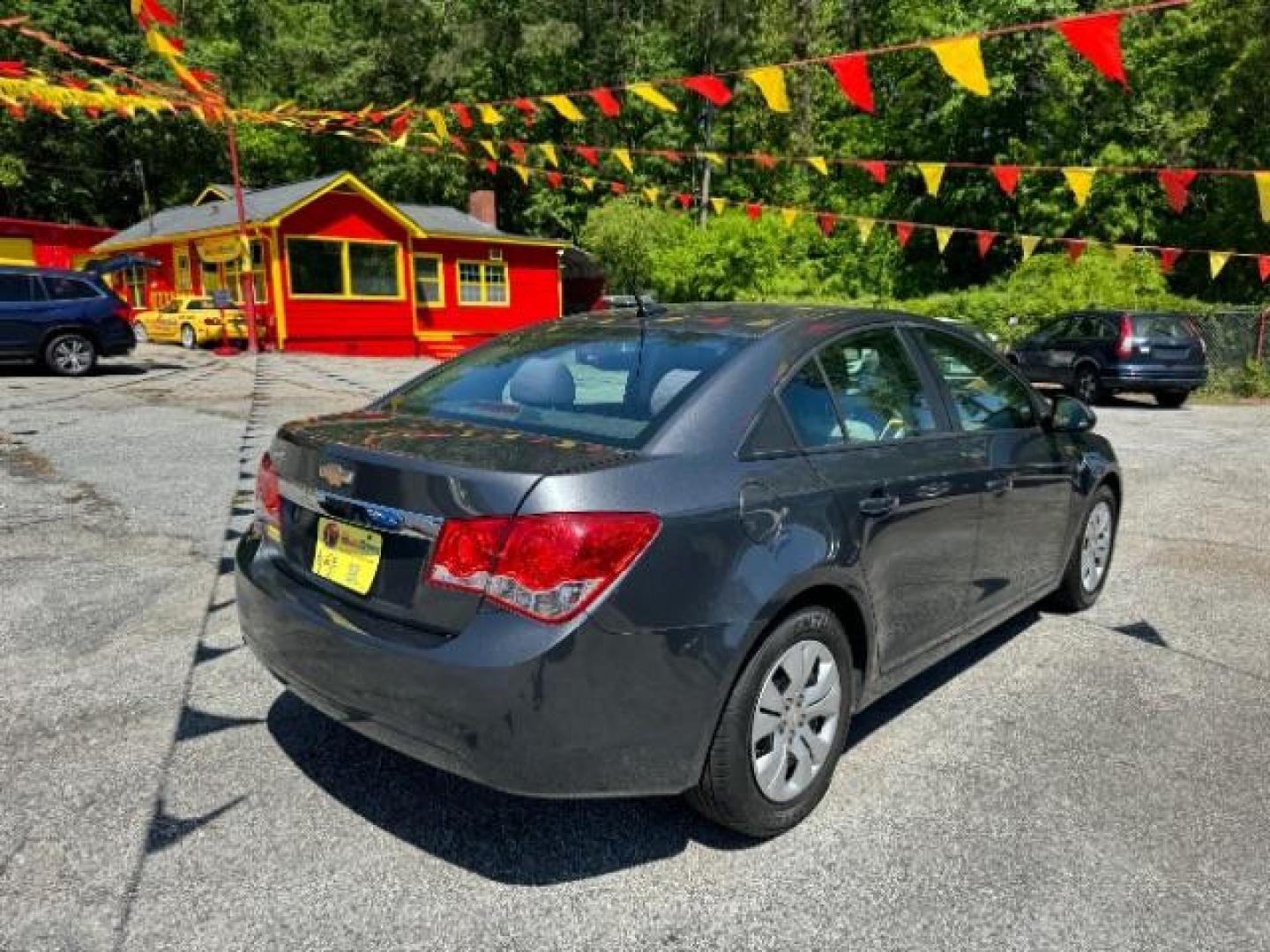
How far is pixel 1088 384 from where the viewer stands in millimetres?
15703

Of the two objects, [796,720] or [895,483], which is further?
[895,483]

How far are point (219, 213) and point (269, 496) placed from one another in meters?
27.0

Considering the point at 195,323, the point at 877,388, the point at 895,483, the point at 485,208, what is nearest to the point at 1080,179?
the point at 877,388

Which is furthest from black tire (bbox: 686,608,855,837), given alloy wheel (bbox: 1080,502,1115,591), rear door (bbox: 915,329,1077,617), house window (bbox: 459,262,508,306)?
house window (bbox: 459,262,508,306)

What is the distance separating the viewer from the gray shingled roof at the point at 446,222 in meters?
28.0

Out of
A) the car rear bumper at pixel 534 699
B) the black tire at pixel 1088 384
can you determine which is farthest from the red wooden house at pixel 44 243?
the car rear bumper at pixel 534 699

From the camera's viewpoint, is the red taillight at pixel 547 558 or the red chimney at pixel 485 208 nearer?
the red taillight at pixel 547 558

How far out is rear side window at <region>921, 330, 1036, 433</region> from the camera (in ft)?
12.1

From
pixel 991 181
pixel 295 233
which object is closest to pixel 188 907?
pixel 295 233

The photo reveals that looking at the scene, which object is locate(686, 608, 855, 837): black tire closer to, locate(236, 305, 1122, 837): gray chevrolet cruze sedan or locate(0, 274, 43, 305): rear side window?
locate(236, 305, 1122, 837): gray chevrolet cruze sedan

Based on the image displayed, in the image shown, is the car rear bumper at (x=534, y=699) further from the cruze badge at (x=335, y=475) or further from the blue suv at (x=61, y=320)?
the blue suv at (x=61, y=320)

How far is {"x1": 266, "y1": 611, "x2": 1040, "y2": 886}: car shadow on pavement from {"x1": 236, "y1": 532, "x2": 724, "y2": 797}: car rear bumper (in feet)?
1.21

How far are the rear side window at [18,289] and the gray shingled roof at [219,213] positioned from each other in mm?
8841

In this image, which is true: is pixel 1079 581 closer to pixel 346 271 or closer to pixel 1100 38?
pixel 1100 38
